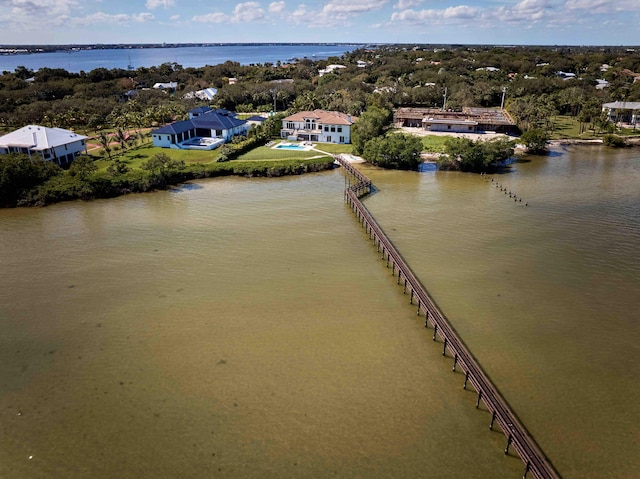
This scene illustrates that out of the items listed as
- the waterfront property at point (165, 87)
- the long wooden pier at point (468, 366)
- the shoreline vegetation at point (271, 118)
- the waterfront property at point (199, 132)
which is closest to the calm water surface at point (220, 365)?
the long wooden pier at point (468, 366)

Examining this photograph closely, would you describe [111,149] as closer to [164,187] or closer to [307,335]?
[164,187]

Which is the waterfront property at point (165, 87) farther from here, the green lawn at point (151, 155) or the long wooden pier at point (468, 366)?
the long wooden pier at point (468, 366)

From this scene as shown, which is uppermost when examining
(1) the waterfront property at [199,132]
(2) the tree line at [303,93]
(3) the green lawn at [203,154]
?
(2) the tree line at [303,93]

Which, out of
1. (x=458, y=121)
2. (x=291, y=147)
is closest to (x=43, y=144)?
(x=291, y=147)

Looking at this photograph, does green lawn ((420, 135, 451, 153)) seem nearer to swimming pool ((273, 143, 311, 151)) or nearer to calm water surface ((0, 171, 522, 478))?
swimming pool ((273, 143, 311, 151))

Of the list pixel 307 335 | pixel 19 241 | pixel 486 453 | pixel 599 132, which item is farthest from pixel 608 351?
pixel 599 132

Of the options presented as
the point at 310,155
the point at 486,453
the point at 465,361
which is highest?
the point at 310,155
